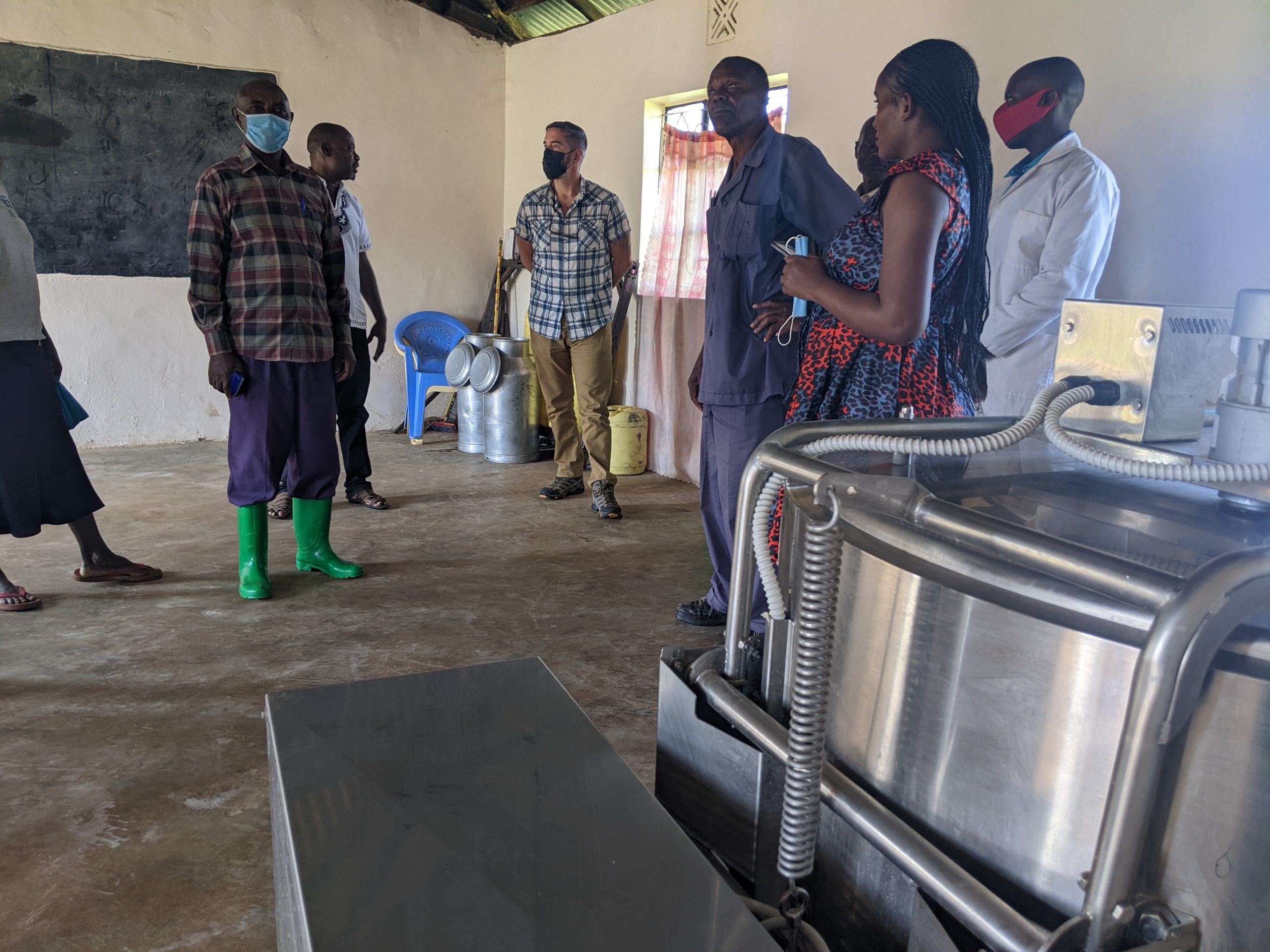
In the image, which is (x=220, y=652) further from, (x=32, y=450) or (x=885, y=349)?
(x=885, y=349)

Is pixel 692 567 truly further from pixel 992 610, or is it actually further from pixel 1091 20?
pixel 992 610

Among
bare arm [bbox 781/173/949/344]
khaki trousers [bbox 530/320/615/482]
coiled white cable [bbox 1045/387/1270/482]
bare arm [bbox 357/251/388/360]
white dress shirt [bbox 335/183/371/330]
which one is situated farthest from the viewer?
khaki trousers [bbox 530/320/615/482]

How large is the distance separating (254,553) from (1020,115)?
9.00 feet

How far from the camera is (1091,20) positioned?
9.90 feet

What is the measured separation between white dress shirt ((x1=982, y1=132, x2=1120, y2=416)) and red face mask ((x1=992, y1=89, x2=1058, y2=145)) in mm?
102

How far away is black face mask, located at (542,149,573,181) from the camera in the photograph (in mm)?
4102

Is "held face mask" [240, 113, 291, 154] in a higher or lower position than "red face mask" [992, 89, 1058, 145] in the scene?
lower

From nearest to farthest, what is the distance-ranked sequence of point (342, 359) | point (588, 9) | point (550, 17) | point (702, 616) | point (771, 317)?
point (771, 317), point (702, 616), point (342, 359), point (588, 9), point (550, 17)

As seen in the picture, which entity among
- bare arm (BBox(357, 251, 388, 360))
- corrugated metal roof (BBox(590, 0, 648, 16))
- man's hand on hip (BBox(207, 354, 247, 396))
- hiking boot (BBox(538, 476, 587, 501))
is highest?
corrugated metal roof (BBox(590, 0, 648, 16))

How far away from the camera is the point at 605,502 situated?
414cm

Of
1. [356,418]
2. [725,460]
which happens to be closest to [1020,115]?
[725,460]

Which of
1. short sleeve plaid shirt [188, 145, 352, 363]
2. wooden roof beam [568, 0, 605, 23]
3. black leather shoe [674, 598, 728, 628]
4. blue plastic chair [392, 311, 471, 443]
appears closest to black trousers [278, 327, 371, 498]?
short sleeve plaid shirt [188, 145, 352, 363]

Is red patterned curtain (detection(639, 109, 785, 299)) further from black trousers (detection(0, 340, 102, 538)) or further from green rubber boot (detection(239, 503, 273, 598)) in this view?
black trousers (detection(0, 340, 102, 538))

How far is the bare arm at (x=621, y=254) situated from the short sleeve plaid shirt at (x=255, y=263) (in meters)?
1.74
